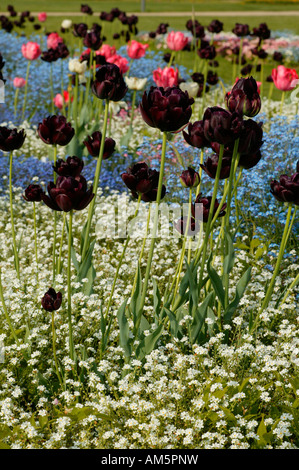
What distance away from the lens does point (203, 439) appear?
256 cm

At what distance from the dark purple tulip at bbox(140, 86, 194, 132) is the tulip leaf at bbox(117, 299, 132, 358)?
2.95 ft

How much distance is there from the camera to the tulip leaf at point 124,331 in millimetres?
2742

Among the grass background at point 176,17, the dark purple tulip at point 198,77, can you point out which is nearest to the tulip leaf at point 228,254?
the dark purple tulip at point 198,77

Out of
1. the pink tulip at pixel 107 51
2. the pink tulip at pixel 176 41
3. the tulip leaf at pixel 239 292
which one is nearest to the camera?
the tulip leaf at pixel 239 292

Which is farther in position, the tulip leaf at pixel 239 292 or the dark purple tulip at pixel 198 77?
the dark purple tulip at pixel 198 77

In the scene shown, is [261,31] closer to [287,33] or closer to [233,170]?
[233,170]

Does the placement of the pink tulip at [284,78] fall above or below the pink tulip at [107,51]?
below

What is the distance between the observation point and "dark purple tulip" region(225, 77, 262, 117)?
2.48 metres

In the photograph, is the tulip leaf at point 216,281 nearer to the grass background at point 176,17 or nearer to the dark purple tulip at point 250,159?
the dark purple tulip at point 250,159

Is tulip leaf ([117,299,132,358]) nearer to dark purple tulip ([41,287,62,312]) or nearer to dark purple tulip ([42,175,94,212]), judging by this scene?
dark purple tulip ([41,287,62,312])

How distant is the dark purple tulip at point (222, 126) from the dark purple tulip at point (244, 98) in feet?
0.38

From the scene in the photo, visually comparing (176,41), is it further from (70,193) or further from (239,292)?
(70,193)

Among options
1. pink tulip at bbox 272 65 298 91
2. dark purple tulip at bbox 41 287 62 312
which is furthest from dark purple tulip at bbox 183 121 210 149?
pink tulip at bbox 272 65 298 91
